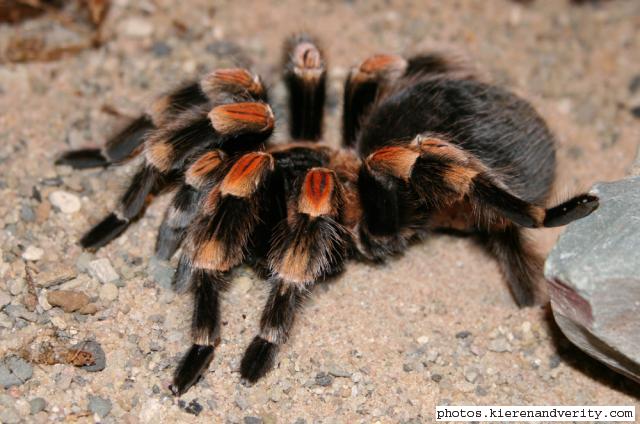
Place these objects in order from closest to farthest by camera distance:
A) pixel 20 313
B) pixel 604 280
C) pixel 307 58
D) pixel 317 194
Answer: pixel 604 280, pixel 317 194, pixel 20 313, pixel 307 58

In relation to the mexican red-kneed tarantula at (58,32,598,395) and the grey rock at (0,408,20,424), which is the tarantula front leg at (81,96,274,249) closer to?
the mexican red-kneed tarantula at (58,32,598,395)

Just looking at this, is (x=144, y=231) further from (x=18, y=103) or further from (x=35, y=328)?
(x=18, y=103)

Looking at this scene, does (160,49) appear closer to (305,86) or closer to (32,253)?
(305,86)

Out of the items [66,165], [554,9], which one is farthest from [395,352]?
[554,9]

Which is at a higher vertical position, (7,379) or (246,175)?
(246,175)

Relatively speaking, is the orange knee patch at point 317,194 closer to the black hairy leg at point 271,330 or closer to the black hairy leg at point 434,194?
the black hairy leg at point 434,194

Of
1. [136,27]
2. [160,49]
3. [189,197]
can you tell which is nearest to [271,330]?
[189,197]

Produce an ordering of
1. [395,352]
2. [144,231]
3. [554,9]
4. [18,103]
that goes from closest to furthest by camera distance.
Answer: [395,352] → [144,231] → [18,103] → [554,9]
